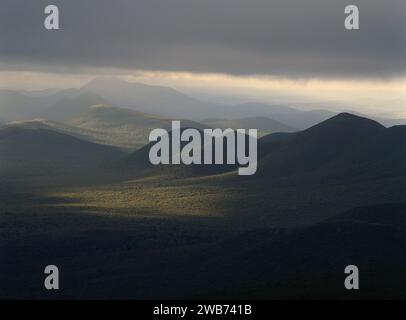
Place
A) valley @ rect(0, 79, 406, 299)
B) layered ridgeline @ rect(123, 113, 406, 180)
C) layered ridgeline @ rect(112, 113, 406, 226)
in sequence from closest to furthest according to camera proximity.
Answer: valley @ rect(0, 79, 406, 299) → layered ridgeline @ rect(112, 113, 406, 226) → layered ridgeline @ rect(123, 113, 406, 180)

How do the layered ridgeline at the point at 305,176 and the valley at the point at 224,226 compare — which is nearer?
the valley at the point at 224,226

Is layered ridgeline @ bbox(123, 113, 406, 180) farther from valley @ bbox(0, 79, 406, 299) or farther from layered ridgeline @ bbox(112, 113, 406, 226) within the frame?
valley @ bbox(0, 79, 406, 299)

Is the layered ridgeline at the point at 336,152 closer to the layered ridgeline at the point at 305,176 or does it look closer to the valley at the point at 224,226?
the layered ridgeline at the point at 305,176

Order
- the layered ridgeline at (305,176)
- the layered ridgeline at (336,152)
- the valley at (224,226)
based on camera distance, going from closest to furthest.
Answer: the valley at (224,226) < the layered ridgeline at (305,176) < the layered ridgeline at (336,152)

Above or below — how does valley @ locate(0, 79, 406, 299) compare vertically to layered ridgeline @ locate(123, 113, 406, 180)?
below

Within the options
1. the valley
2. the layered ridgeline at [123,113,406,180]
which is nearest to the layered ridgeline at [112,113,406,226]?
the layered ridgeline at [123,113,406,180]

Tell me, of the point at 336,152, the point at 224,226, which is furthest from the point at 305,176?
the point at 224,226

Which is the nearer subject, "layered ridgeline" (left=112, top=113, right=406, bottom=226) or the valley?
the valley

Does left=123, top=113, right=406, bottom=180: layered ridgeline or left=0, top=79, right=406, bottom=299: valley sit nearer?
left=0, top=79, right=406, bottom=299: valley

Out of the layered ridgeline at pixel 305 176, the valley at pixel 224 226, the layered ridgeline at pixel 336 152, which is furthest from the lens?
the layered ridgeline at pixel 336 152

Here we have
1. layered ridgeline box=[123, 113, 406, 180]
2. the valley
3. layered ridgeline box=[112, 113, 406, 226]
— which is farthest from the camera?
layered ridgeline box=[123, 113, 406, 180]

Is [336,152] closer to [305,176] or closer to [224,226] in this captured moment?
[305,176]

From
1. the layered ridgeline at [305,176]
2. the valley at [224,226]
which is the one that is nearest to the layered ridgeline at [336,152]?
the layered ridgeline at [305,176]

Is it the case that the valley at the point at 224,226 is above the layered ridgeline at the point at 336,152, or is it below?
below
